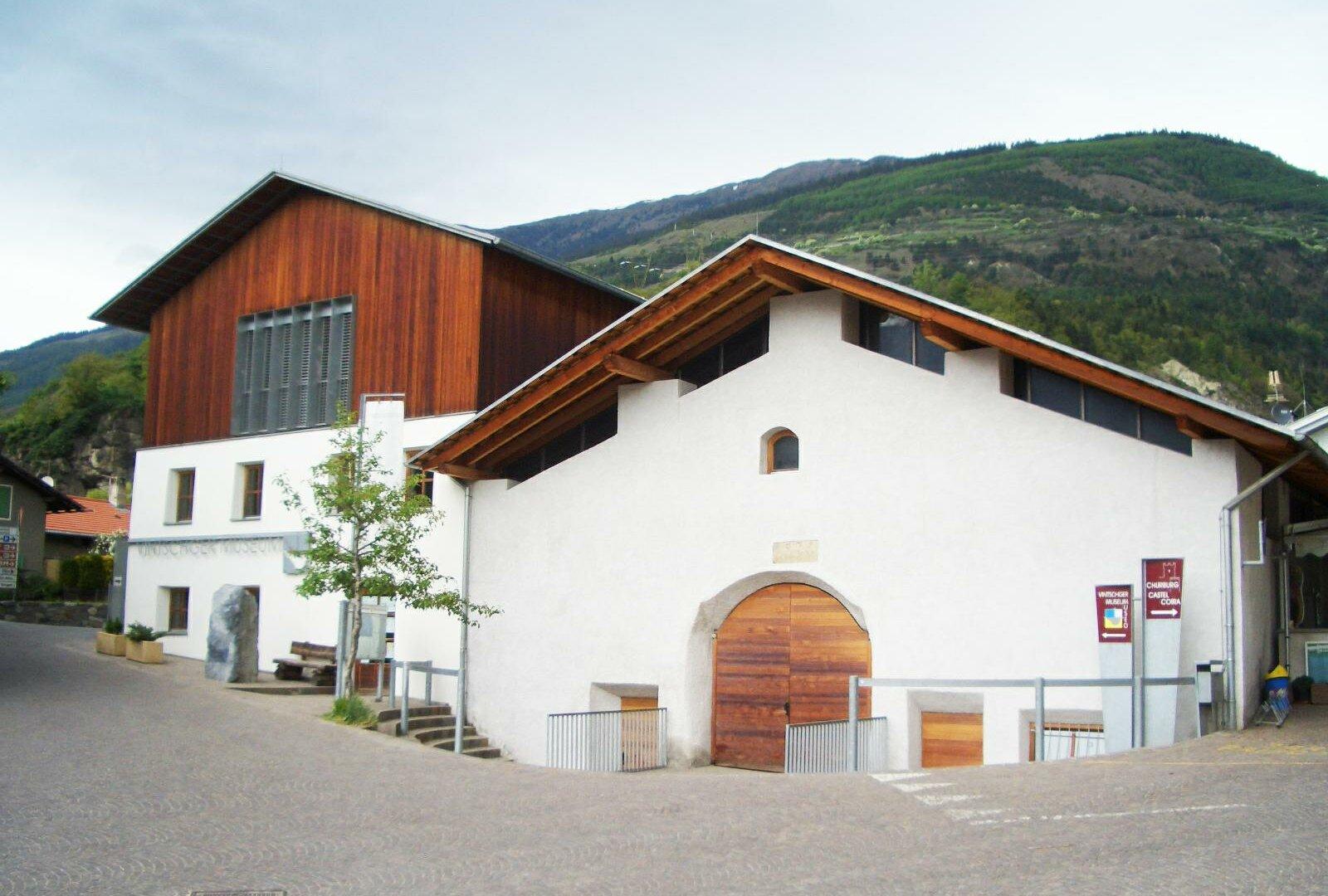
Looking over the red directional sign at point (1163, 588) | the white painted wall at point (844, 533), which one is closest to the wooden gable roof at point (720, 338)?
the white painted wall at point (844, 533)

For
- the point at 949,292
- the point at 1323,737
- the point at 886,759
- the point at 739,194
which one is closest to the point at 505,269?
the point at 886,759

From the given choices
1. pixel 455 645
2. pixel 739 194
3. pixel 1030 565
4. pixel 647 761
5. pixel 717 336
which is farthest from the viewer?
pixel 739 194

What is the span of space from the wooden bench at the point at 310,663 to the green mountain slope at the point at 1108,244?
55.3m

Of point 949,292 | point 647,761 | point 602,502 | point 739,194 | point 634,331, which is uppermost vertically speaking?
point 739,194

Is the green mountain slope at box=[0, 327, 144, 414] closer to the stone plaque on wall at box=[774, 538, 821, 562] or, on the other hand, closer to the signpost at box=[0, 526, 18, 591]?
the signpost at box=[0, 526, 18, 591]

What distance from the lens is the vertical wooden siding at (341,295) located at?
24500 mm

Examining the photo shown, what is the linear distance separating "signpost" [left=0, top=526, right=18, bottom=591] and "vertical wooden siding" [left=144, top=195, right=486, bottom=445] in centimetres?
1556

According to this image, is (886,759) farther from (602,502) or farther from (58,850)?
(58,850)

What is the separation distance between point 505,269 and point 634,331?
242 inches

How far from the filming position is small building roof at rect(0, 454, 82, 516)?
4291 cm

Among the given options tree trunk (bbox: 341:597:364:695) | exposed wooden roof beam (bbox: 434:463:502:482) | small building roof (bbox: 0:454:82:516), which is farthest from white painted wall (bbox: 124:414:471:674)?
small building roof (bbox: 0:454:82:516)

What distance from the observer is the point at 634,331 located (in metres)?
19.8

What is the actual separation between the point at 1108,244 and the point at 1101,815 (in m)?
103

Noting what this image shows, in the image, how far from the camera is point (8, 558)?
4272 cm
